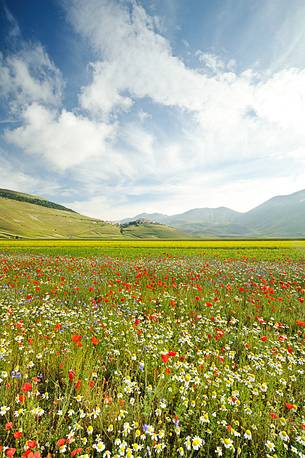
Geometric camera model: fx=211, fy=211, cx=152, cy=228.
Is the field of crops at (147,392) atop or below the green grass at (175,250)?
atop

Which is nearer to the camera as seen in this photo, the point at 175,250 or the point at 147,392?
the point at 147,392

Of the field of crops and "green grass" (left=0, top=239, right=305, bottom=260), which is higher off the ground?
the field of crops

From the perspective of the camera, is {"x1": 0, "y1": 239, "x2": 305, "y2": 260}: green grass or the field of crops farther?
{"x1": 0, "y1": 239, "x2": 305, "y2": 260}: green grass

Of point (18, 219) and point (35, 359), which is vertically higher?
point (18, 219)

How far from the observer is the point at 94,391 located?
2.77 meters

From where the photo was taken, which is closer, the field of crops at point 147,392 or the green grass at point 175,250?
the field of crops at point 147,392

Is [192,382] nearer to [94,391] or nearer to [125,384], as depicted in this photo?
[125,384]

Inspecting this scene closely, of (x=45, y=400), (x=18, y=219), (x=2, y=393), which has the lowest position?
(x=45, y=400)

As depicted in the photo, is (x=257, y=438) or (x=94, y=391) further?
(x=94, y=391)

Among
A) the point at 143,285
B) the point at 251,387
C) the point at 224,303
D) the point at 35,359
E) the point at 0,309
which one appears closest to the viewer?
the point at 251,387

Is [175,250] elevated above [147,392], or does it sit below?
below

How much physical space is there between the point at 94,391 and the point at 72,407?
31 centimetres

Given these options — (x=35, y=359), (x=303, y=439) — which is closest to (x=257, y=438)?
(x=303, y=439)

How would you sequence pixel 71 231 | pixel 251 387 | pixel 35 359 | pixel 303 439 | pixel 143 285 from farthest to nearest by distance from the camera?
pixel 71 231, pixel 143 285, pixel 35 359, pixel 251 387, pixel 303 439
